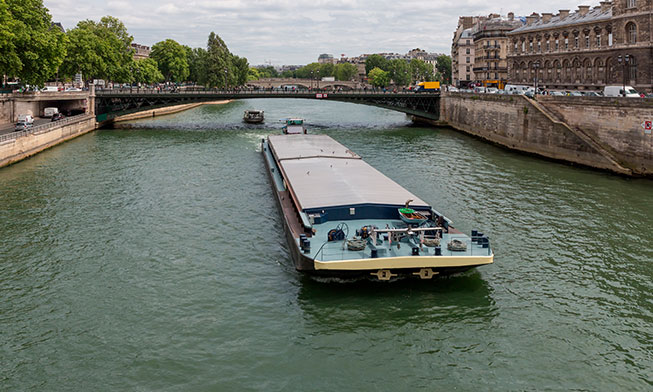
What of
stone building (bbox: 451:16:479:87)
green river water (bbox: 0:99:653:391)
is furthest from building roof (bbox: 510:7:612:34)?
stone building (bbox: 451:16:479:87)

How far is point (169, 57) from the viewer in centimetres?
12719

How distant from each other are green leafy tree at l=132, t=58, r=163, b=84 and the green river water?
8023cm

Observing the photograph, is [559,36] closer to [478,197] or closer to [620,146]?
[620,146]

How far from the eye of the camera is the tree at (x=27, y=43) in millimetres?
48875

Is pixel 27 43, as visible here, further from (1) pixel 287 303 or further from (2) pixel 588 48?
(2) pixel 588 48

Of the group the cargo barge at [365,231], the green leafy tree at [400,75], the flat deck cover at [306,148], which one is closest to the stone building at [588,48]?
the flat deck cover at [306,148]

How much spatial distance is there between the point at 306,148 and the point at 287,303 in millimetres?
22021

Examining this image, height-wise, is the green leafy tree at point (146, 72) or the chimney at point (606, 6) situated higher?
the chimney at point (606, 6)

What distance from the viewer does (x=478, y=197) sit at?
32.0 m

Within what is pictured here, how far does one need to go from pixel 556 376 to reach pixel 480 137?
160 ft

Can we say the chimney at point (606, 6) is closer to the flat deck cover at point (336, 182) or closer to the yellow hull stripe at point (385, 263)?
the flat deck cover at point (336, 182)

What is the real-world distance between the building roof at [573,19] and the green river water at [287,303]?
3433 cm

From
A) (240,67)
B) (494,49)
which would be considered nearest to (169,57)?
(240,67)

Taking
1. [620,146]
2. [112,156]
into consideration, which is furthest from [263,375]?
[112,156]
